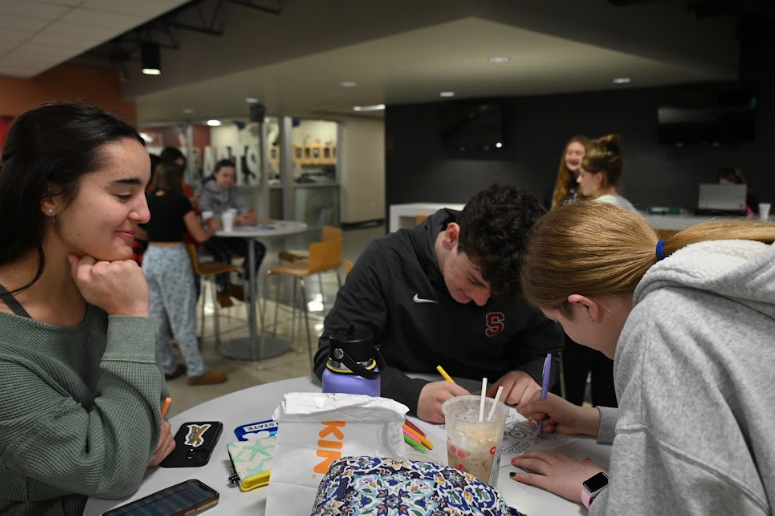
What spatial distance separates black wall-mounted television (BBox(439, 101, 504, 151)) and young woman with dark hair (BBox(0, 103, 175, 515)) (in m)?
7.41

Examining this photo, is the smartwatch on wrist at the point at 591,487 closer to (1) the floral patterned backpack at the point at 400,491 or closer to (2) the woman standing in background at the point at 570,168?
(1) the floral patterned backpack at the point at 400,491

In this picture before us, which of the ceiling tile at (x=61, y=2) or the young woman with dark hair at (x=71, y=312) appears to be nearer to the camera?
the young woman with dark hair at (x=71, y=312)

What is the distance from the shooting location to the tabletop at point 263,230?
4215 mm

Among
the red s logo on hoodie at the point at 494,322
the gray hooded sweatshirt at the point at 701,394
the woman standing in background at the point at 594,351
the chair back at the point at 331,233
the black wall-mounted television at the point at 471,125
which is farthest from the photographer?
the black wall-mounted television at the point at 471,125

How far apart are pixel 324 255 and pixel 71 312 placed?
3.22 metres

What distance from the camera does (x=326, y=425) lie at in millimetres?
900

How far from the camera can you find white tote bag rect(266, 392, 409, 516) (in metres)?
0.89

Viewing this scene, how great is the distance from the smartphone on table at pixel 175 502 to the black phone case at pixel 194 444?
98 mm

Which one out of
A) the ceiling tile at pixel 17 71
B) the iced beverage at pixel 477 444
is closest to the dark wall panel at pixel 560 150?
the ceiling tile at pixel 17 71

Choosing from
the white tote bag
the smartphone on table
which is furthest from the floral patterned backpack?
the smartphone on table

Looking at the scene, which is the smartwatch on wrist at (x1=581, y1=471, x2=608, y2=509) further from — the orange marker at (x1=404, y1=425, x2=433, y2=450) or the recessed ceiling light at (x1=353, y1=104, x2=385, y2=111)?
the recessed ceiling light at (x1=353, y1=104, x2=385, y2=111)

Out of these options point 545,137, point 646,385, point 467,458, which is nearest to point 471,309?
point 467,458

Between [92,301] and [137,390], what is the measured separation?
0.66ft

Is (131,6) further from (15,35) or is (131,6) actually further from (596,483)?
(596,483)
